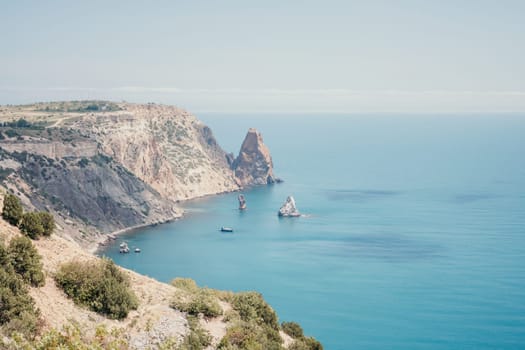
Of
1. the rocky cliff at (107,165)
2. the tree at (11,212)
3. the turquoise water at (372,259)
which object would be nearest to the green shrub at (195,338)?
the tree at (11,212)

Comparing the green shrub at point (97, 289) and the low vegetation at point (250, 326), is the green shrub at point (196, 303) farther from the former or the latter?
the green shrub at point (97, 289)

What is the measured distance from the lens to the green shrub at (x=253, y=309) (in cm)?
3275

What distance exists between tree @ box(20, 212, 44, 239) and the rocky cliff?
245 ft

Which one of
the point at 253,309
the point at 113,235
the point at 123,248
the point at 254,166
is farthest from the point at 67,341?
the point at 254,166

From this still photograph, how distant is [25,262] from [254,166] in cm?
16330

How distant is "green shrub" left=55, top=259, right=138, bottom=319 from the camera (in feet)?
96.0

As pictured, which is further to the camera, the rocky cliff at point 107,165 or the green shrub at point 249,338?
the rocky cliff at point 107,165

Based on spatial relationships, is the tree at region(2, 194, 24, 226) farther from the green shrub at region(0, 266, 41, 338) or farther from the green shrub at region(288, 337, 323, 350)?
the green shrub at region(288, 337, 323, 350)

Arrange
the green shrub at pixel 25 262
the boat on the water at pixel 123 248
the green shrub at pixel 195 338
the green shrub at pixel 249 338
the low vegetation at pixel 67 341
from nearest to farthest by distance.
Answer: the low vegetation at pixel 67 341 → the green shrub at pixel 195 338 → the green shrub at pixel 25 262 → the green shrub at pixel 249 338 → the boat on the water at pixel 123 248

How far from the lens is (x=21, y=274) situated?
28.7 meters

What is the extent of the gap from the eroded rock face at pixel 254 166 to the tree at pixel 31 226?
513 feet

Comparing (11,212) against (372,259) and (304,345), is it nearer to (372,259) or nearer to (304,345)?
(304,345)

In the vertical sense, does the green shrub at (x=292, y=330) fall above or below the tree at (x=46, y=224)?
below

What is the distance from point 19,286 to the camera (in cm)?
2738
